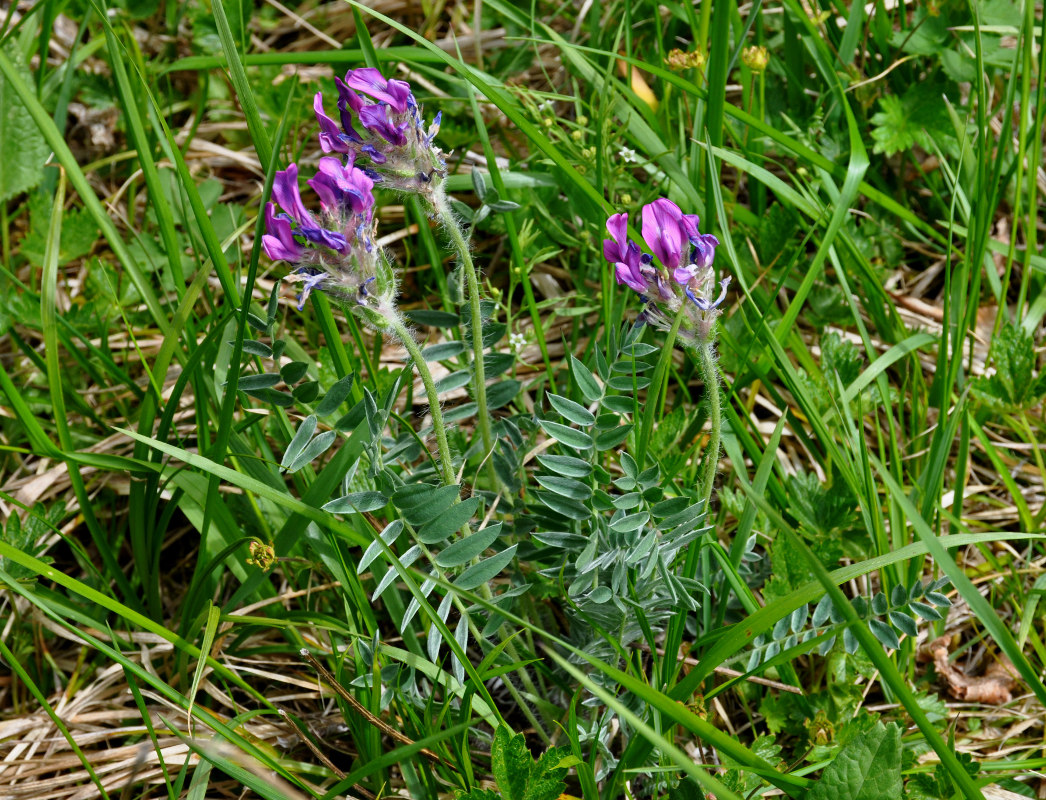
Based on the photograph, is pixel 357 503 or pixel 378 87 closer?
pixel 378 87

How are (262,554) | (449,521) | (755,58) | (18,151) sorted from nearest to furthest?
(449,521), (262,554), (755,58), (18,151)

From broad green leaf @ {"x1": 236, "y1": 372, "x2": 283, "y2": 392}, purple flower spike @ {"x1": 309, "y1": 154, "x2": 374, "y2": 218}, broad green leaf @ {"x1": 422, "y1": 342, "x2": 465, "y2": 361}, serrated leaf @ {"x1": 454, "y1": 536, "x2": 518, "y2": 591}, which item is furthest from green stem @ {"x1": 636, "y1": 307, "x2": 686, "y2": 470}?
broad green leaf @ {"x1": 236, "y1": 372, "x2": 283, "y2": 392}

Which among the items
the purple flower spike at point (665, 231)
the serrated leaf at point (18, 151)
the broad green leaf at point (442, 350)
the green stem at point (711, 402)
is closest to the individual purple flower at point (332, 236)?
the broad green leaf at point (442, 350)

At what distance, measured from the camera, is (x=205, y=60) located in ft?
9.36

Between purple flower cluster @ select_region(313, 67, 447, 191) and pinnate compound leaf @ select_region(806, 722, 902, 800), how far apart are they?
1.25 m

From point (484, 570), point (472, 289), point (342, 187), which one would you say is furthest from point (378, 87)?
point (484, 570)

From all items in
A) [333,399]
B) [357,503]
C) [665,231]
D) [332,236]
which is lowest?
[357,503]

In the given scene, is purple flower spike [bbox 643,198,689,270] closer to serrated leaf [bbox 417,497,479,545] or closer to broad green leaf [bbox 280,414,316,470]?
serrated leaf [bbox 417,497,479,545]

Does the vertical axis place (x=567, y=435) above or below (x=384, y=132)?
below

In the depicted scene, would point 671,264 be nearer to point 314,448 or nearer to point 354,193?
point 354,193

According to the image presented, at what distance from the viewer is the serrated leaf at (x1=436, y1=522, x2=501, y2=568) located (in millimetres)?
1700

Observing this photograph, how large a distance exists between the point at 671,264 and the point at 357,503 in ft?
2.25

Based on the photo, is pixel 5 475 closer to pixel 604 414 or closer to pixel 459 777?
pixel 459 777

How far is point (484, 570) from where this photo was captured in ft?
5.70
